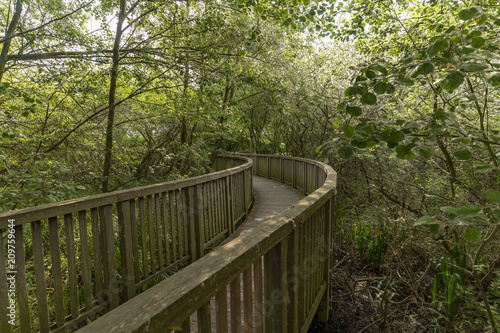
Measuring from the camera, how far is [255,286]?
161cm

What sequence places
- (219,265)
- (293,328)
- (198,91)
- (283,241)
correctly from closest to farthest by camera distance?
(219,265) → (283,241) → (293,328) → (198,91)

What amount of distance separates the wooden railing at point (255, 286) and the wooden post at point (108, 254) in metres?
0.90

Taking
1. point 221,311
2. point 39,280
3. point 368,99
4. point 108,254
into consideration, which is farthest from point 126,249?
point 368,99

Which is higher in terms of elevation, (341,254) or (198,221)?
(198,221)

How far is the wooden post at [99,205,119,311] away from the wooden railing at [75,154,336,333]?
903mm

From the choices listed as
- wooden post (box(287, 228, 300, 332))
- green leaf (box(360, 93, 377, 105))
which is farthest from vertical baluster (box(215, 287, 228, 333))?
green leaf (box(360, 93, 377, 105))

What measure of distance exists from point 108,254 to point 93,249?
466 mm

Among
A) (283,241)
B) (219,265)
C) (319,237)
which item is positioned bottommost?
(319,237)

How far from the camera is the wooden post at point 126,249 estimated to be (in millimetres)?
2859

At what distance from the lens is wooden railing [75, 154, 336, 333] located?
0.84 meters

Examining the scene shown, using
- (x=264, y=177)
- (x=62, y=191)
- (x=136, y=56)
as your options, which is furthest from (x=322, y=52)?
(x=62, y=191)

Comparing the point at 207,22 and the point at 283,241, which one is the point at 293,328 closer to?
the point at 283,241

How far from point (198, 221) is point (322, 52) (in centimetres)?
1313

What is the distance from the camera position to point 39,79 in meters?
5.15
